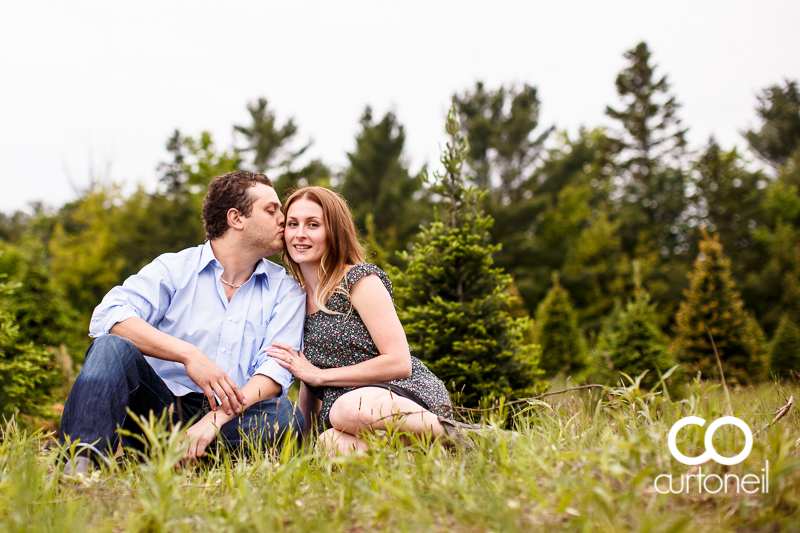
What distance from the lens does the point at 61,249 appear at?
67.3 ft

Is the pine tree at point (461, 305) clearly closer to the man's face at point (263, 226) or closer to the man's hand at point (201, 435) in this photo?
the man's face at point (263, 226)

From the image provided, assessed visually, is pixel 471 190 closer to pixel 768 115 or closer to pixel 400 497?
pixel 400 497

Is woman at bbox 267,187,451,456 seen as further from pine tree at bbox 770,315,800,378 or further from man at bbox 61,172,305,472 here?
pine tree at bbox 770,315,800,378

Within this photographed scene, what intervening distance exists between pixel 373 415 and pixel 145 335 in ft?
3.88

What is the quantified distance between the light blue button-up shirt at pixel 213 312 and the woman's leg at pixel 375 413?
0.41 meters

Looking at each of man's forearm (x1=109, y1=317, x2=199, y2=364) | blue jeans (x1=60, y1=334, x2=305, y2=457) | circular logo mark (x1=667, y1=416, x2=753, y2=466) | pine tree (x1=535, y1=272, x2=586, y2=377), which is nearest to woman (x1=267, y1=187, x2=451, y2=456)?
blue jeans (x1=60, y1=334, x2=305, y2=457)

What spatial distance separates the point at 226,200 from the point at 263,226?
0.34 metres

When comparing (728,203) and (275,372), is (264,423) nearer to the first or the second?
(275,372)

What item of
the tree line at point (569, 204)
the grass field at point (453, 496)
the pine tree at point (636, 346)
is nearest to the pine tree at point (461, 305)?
the grass field at point (453, 496)

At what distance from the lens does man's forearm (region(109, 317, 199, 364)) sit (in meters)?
2.43

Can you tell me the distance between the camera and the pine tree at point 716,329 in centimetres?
750

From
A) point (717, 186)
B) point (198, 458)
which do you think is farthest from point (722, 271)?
point (717, 186)

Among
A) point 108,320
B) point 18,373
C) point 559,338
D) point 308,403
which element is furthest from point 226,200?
point 559,338

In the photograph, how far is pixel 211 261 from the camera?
9.79 ft
